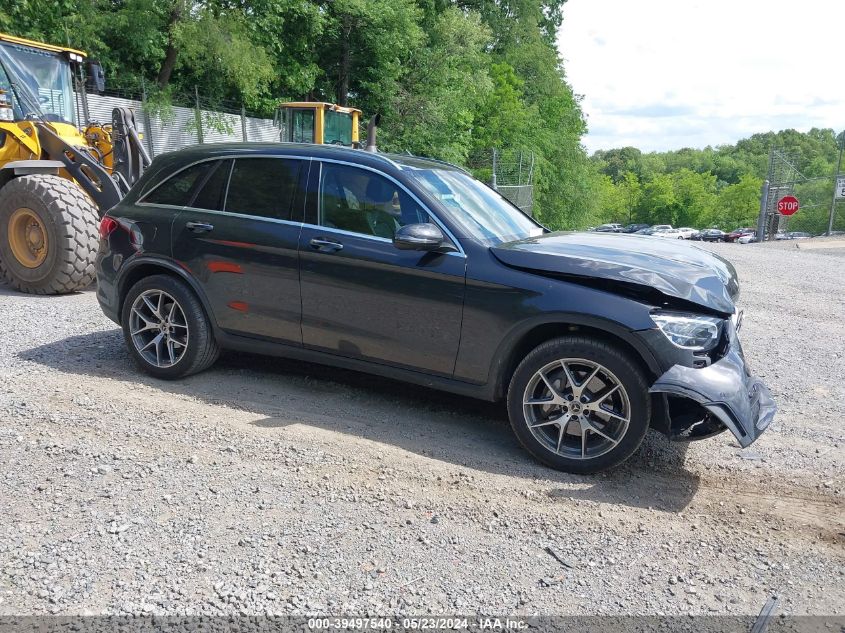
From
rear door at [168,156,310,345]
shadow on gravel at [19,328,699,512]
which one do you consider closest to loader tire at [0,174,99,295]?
shadow on gravel at [19,328,699,512]

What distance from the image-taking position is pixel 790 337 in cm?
723

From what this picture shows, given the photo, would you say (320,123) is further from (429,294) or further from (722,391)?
(722,391)

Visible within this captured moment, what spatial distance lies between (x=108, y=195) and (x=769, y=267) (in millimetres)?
12172

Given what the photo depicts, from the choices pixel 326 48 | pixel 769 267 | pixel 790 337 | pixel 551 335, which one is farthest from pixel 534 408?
pixel 326 48

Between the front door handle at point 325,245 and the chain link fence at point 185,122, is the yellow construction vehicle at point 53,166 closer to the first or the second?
the front door handle at point 325,245

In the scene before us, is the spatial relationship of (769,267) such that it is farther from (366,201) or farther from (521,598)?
(521,598)

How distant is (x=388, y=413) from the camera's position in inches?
179

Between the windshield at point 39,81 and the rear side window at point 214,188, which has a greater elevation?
the windshield at point 39,81

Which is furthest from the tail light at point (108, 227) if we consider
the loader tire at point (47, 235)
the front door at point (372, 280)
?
the loader tire at point (47, 235)

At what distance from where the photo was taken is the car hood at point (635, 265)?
362 cm

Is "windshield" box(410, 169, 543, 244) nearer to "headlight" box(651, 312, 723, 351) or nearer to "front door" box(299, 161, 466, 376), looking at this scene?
"front door" box(299, 161, 466, 376)

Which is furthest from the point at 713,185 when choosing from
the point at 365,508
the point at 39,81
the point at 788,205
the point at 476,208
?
the point at 365,508

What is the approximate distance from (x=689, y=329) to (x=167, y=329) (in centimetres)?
368

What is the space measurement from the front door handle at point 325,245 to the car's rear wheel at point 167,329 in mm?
1115
